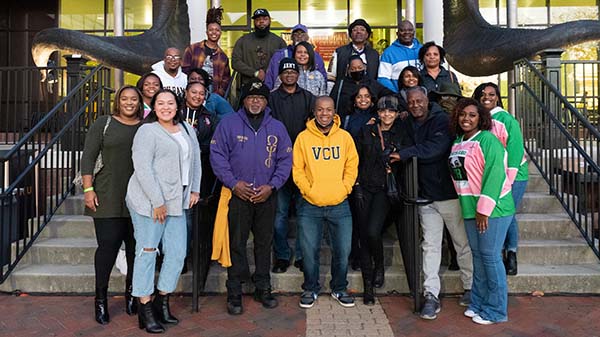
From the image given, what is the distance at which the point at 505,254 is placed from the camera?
4609 mm

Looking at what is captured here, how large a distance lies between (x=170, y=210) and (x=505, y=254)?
309cm

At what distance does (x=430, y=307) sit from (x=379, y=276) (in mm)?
620

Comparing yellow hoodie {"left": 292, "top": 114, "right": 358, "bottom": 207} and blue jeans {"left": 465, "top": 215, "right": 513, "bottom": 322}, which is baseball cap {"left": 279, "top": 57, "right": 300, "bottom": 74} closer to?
yellow hoodie {"left": 292, "top": 114, "right": 358, "bottom": 207}

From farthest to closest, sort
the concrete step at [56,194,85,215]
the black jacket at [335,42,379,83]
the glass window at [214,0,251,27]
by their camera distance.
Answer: the glass window at [214,0,251,27] < the concrete step at [56,194,85,215] < the black jacket at [335,42,379,83]

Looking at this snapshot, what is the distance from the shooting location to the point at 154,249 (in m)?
3.71

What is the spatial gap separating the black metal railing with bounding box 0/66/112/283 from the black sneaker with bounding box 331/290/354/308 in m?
3.12

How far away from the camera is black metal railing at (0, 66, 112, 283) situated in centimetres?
482

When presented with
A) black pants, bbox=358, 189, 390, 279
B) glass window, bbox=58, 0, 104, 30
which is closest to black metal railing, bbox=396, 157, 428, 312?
black pants, bbox=358, 189, 390, 279

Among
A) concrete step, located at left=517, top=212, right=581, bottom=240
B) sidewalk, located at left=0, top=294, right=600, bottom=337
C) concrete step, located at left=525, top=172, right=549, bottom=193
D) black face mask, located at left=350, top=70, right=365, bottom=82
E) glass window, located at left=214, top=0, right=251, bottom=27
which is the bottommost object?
sidewalk, located at left=0, top=294, right=600, bottom=337

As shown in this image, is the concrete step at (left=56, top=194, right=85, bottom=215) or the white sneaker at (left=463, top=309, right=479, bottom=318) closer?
the white sneaker at (left=463, top=309, right=479, bottom=318)

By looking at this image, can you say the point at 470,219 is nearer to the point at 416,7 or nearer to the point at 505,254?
the point at 505,254

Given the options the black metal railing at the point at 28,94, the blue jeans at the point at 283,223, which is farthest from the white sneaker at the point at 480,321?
the black metal railing at the point at 28,94

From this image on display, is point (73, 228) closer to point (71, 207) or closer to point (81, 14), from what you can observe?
point (71, 207)

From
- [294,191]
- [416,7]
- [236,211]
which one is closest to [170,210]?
[236,211]
